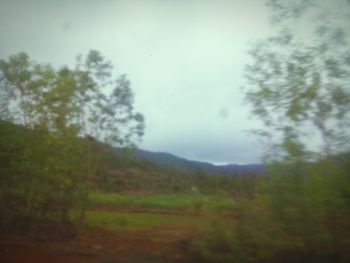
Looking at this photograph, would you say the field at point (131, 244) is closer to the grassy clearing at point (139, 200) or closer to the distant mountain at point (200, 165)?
the distant mountain at point (200, 165)

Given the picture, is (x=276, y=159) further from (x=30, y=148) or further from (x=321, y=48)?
(x=30, y=148)

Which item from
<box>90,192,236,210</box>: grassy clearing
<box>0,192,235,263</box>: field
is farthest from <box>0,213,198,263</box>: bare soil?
<box>90,192,236,210</box>: grassy clearing

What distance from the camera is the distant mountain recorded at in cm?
1068

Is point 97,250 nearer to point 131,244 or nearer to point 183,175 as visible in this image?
point 131,244

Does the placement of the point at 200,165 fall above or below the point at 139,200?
above

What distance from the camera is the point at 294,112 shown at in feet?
32.2

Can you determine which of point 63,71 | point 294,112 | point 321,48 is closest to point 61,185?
point 63,71

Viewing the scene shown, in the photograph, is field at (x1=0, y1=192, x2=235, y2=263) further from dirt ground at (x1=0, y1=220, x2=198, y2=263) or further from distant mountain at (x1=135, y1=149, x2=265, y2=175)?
distant mountain at (x1=135, y1=149, x2=265, y2=175)

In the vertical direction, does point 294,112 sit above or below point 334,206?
above

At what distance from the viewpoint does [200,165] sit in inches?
746

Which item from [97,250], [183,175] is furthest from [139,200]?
[97,250]

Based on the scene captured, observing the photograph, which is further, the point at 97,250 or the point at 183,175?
the point at 183,175

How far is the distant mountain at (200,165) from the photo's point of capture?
1068cm

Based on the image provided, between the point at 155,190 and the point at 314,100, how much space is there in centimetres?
1980
